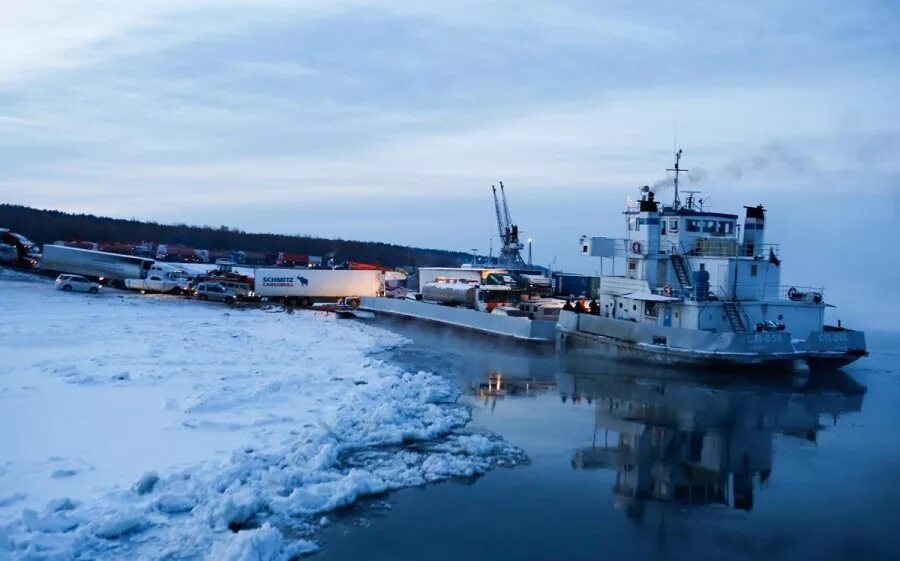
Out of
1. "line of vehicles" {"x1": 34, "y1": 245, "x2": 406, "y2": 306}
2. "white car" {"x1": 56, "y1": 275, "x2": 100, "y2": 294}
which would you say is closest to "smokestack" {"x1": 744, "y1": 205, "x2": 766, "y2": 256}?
"line of vehicles" {"x1": 34, "y1": 245, "x2": 406, "y2": 306}

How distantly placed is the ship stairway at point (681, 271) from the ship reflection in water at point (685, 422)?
4.17 metres

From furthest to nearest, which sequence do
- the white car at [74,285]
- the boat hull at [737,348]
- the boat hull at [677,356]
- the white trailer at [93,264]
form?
the white trailer at [93,264] < the white car at [74,285] < the boat hull at [677,356] < the boat hull at [737,348]

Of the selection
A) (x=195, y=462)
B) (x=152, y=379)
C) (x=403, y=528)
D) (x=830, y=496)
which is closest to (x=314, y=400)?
(x=152, y=379)

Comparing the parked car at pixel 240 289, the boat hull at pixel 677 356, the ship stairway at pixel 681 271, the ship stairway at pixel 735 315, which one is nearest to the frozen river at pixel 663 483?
the boat hull at pixel 677 356

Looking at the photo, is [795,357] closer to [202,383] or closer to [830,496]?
[830,496]

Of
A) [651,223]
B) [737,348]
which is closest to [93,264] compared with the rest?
[651,223]

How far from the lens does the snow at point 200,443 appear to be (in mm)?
9242

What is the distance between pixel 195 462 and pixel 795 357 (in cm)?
1962

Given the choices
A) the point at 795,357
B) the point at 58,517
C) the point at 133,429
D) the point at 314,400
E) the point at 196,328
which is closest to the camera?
the point at 58,517

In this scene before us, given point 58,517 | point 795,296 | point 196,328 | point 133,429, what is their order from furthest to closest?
point 196,328 → point 795,296 → point 133,429 → point 58,517

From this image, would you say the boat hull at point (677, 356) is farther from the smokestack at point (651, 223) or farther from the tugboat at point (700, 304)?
the smokestack at point (651, 223)

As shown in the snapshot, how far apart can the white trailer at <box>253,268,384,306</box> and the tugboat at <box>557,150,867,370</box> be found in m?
21.9

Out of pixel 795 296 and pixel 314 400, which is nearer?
pixel 314 400

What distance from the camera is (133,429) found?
13.5m
